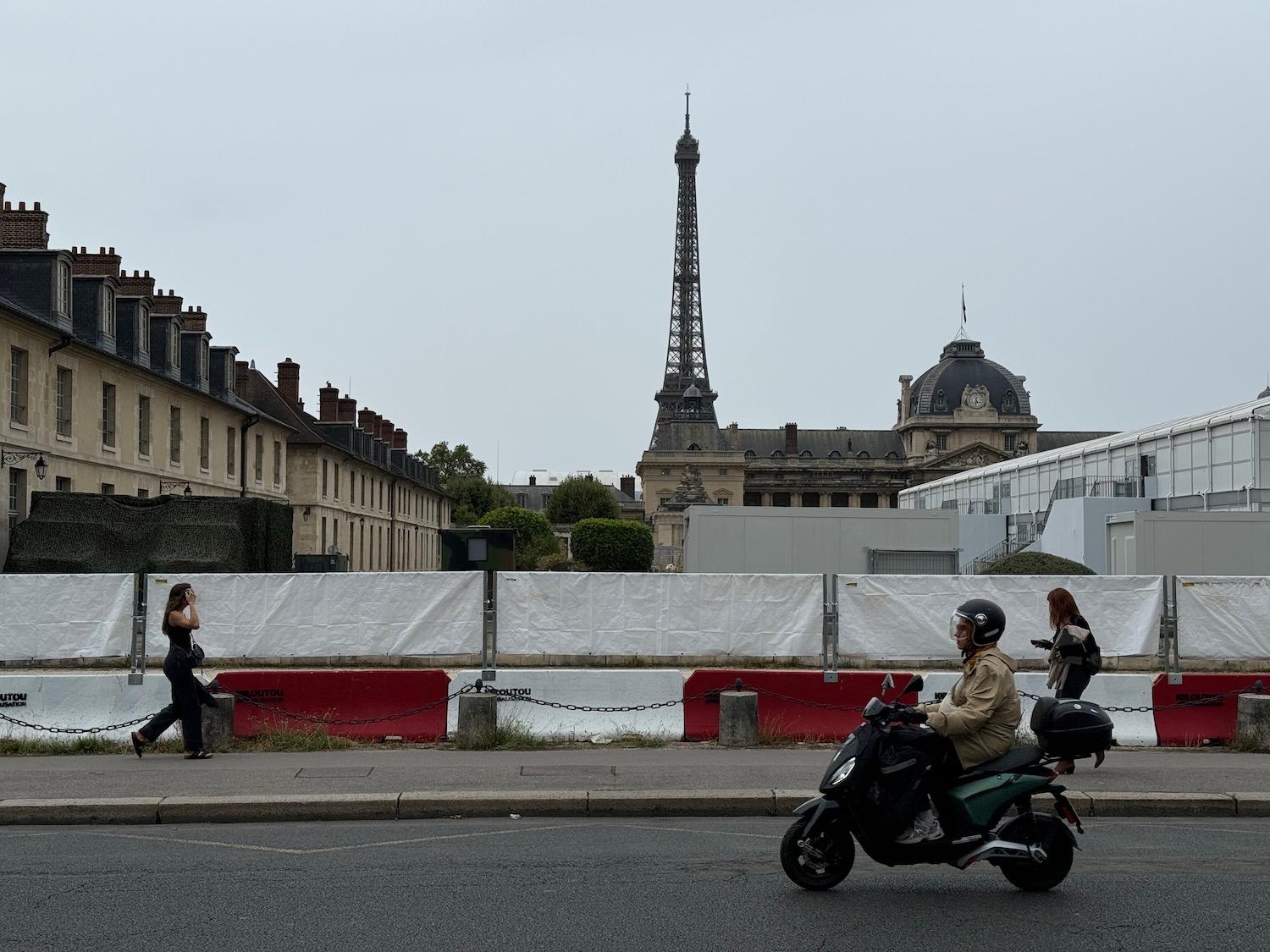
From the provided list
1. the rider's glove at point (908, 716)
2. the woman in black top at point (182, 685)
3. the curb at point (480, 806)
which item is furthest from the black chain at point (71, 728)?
the rider's glove at point (908, 716)

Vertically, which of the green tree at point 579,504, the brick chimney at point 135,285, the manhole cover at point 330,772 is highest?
the brick chimney at point 135,285

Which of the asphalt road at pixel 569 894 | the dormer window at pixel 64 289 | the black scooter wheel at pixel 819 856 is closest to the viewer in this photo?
the asphalt road at pixel 569 894

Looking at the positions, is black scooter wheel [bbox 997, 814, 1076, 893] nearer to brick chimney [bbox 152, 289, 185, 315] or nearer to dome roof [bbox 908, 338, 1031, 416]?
brick chimney [bbox 152, 289, 185, 315]

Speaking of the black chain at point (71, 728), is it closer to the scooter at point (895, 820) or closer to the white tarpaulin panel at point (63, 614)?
the white tarpaulin panel at point (63, 614)

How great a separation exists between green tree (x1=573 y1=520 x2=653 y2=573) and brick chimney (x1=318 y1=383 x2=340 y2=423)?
1871 centimetres

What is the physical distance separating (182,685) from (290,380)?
46379 millimetres

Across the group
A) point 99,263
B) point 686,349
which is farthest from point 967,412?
point 99,263

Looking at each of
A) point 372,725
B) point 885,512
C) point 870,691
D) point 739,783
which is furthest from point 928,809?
point 885,512

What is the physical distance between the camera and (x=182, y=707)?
11102 millimetres

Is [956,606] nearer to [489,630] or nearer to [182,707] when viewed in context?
[489,630]

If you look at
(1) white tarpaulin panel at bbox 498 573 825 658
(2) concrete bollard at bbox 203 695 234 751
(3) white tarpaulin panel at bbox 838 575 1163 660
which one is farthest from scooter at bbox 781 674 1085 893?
(1) white tarpaulin panel at bbox 498 573 825 658

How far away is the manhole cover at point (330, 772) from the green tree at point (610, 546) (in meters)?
60.1

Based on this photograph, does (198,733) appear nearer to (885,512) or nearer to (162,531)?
(162,531)

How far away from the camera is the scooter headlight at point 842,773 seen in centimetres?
639
